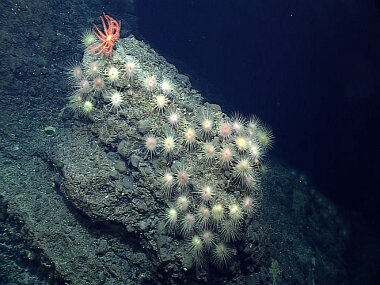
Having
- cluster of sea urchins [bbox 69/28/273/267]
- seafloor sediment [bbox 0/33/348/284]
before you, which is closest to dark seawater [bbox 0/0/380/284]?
seafloor sediment [bbox 0/33/348/284]

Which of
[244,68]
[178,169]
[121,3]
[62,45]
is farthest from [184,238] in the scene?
[121,3]

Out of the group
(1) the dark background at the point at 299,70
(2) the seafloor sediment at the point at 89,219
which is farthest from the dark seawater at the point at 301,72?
(2) the seafloor sediment at the point at 89,219

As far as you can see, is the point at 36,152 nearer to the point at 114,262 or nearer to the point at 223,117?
the point at 114,262

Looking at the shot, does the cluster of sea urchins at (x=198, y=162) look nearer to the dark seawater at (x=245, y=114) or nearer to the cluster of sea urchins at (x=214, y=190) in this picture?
the cluster of sea urchins at (x=214, y=190)

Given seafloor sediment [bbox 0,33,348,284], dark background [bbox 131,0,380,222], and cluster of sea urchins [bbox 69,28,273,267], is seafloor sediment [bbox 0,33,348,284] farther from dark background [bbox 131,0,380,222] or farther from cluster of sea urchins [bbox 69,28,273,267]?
dark background [bbox 131,0,380,222]

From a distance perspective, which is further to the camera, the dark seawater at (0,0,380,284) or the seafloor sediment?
the dark seawater at (0,0,380,284)
